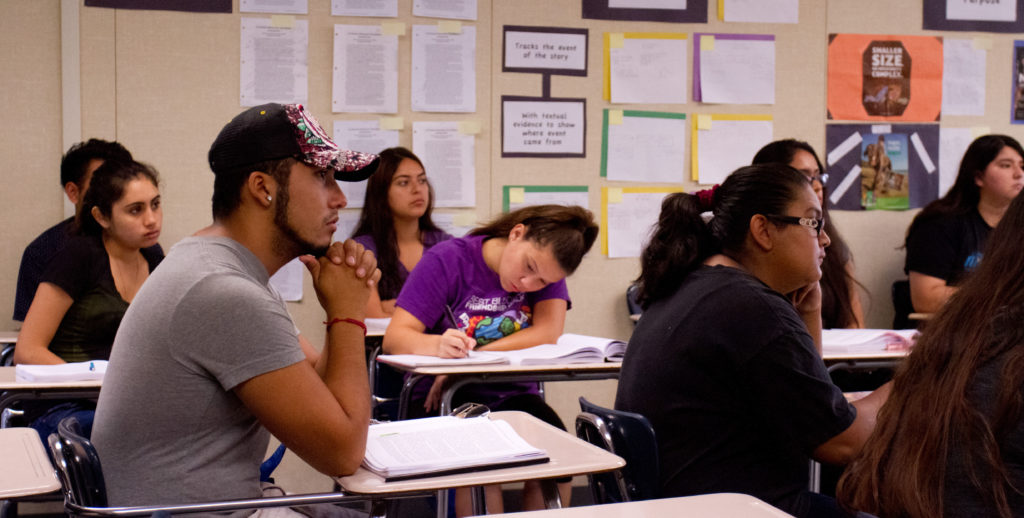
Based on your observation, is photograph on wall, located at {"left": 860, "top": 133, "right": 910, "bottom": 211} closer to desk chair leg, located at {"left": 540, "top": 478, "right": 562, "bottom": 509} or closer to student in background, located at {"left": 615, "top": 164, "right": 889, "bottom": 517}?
student in background, located at {"left": 615, "top": 164, "right": 889, "bottom": 517}

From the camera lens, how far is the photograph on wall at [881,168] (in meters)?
4.65

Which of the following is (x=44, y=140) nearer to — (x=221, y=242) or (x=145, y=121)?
(x=145, y=121)

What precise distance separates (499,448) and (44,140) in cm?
322

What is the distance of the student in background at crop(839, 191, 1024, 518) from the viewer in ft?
3.76

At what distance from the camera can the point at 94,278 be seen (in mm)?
3012

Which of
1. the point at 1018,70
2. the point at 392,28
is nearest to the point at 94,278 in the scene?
the point at 392,28

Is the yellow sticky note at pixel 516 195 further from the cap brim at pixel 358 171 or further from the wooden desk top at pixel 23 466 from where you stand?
the wooden desk top at pixel 23 466

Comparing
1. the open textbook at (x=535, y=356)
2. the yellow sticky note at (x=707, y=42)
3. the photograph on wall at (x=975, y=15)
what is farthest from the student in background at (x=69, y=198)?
the photograph on wall at (x=975, y=15)

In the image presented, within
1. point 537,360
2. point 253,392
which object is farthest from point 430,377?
point 253,392

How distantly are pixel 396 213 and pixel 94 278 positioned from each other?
1378 mm

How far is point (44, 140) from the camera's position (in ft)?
12.9

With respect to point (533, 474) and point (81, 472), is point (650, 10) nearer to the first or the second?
point (533, 474)

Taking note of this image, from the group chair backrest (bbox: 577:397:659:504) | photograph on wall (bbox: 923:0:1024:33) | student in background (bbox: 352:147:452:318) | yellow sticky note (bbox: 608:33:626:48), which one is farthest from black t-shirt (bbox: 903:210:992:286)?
chair backrest (bbox: 577:397:659:504)

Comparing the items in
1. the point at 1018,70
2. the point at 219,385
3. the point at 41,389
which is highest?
Result: the point at 1018,70
